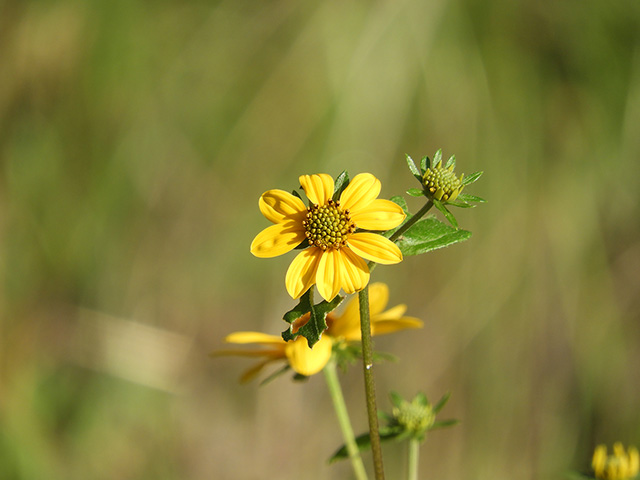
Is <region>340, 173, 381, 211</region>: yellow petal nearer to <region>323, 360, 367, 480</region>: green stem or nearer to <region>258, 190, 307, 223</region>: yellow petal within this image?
<region>258, 190, 307, 223</region>: yellow petal

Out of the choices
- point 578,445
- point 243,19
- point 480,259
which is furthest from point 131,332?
point 578,445

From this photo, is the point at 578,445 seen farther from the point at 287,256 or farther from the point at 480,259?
the point at 287,256

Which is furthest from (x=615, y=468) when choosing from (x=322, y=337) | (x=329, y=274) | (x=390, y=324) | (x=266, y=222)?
(x=266, y=222)

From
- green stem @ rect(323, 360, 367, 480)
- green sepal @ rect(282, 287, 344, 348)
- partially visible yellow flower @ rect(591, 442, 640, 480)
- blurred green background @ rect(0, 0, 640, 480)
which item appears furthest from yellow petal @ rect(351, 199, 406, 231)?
blurred green background @ rect(0, 0, 640, 480)

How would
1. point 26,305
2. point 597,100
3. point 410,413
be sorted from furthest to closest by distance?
point 597,100
point 26,305
point 410,413

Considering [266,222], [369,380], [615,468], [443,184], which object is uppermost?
[266,222]

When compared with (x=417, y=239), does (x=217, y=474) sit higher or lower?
lower

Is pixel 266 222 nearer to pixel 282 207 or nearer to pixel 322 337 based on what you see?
pixel 322 337
